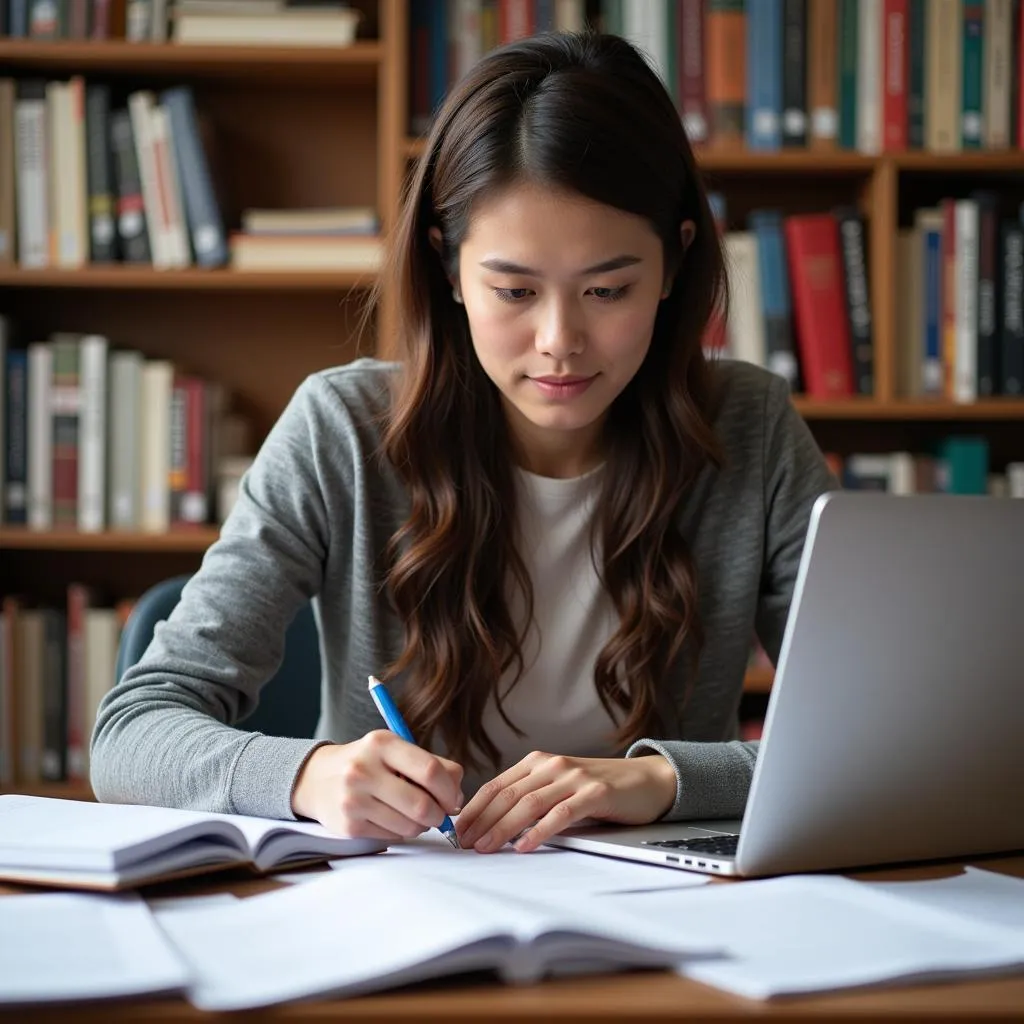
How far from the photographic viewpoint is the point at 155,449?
7.89 ft

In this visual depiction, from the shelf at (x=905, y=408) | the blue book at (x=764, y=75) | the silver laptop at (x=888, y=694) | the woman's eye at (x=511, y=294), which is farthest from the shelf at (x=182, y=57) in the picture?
the silver laptop at (x=888, y=694)

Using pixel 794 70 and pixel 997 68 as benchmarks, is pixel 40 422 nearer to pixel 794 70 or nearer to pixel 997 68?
pixel 794 70

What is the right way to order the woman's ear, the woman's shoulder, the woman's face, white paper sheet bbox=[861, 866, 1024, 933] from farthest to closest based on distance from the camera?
the woman's shoulder, the woman's ear, the woman's face, white paper sheet bbox=[861, 866, 1024, 933]

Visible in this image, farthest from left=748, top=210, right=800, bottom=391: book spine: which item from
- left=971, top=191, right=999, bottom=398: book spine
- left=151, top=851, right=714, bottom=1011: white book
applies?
left=151, top=851, right=714, bottom=1011: white book

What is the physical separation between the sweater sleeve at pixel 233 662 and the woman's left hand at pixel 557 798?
0.47 feet

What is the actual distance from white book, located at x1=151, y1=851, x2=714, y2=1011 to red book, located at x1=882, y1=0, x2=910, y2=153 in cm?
199

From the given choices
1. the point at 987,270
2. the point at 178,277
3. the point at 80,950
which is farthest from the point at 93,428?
the point at 80,950

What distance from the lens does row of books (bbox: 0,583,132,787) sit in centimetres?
241

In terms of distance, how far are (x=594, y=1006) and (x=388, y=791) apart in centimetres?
31

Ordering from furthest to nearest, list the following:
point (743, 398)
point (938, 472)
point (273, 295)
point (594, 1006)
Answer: point (273, 295) < point (938, 472) < point (743, 398) < point (594, 1006)

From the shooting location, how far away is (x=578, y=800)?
92 cm

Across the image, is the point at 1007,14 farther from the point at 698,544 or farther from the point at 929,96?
the point at 698,544

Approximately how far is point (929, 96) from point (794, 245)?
0.36 m

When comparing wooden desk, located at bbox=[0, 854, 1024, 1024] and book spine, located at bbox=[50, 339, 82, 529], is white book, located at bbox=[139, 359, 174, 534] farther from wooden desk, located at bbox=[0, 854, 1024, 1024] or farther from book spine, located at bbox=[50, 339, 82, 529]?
wooden desk, located at bbox=[0, 854, 1024, 1024]
